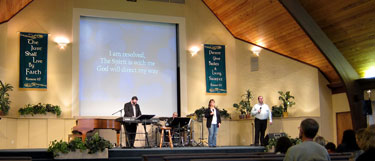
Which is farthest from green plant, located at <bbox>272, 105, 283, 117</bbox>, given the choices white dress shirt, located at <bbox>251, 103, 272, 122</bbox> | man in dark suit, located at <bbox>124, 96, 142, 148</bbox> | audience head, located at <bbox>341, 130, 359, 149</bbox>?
audience head, located at <bbox>341, 130, 359, 149</bbox>

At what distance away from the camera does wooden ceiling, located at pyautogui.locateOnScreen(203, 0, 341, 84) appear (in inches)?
462

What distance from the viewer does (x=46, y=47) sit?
39.8 ft

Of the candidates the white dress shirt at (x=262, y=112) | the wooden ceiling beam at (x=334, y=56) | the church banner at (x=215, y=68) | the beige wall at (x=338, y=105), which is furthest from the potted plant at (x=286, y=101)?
the church banner at (x=215, y=68)

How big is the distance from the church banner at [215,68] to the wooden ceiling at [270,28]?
2.69ft

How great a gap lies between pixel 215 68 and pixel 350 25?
4.37 metres

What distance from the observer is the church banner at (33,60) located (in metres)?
11.8

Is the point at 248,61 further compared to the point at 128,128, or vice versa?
the point at 248,61

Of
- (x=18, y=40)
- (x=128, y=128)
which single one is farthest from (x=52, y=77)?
(x=128, y=128)

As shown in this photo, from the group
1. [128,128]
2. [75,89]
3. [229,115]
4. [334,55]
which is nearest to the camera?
[128,128]

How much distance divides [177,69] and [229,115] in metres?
2.06

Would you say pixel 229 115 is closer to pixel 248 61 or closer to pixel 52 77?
pixel 248 61

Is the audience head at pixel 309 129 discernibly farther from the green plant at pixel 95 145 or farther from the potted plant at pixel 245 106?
the potted plant at pixel 245 106

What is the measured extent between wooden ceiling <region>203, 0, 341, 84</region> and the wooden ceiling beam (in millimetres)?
345

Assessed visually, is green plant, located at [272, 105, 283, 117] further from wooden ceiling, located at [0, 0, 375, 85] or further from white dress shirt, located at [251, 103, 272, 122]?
wooden ceiling, located at [0, 0, 375, 85]
